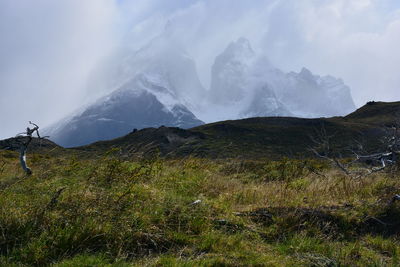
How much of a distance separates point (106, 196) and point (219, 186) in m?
3.17

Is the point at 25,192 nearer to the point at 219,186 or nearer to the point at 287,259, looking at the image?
the point at 219,186

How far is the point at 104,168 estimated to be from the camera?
7.40 meters

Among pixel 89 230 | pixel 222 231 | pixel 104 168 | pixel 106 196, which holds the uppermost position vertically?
pixel 104 168

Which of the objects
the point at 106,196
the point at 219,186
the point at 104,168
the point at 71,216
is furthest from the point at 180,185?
the point at 71,216

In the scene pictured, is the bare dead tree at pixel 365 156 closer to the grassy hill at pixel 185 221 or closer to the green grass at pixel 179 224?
the grassy hill at pixel 185 221

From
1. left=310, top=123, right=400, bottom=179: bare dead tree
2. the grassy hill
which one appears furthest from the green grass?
left=310, top=123, right=400, bottom=179: bare dead tree

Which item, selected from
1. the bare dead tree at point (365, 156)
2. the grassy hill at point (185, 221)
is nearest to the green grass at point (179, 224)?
the grassy hill at point (185, 221)

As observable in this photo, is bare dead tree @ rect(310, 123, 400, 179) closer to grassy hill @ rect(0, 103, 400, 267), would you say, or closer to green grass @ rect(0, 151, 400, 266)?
grassy hill @ rect(0, 103, 400, 267)

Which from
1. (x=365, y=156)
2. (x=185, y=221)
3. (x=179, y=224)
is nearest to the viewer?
(x=179, y=224)

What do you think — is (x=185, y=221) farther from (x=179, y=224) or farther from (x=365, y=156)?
(x=365, y=156)

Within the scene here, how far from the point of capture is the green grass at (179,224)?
4.56 meters

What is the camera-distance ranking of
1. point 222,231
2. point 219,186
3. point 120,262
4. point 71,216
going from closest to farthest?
point 120,262 → point 71,216 → point 222,231 → point 219,186

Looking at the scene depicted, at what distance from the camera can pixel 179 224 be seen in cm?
526

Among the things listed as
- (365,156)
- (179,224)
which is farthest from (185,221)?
(365,156)
